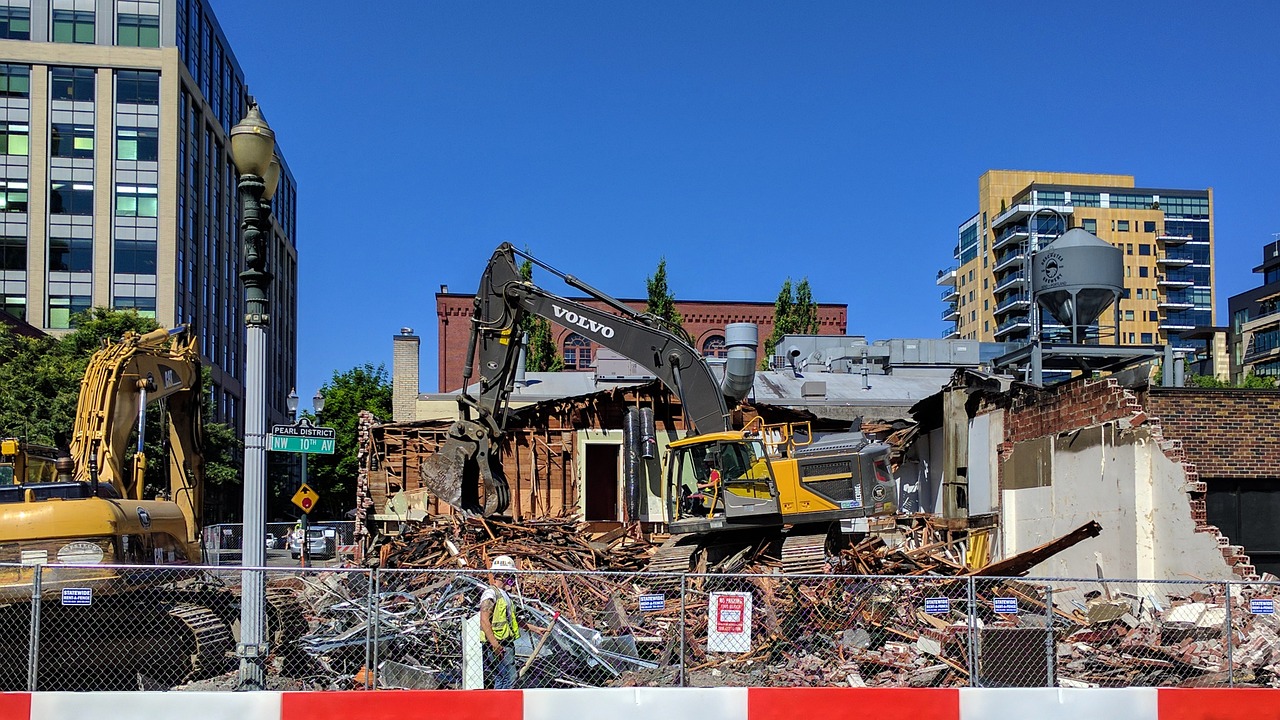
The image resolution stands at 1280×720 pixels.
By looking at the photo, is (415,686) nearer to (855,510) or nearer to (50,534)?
(50,534)

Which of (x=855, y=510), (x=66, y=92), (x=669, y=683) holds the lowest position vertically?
(x=669, y=683)

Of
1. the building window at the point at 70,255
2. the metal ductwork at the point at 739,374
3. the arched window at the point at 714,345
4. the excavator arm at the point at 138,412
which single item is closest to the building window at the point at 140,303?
the building window at the point at 70,255

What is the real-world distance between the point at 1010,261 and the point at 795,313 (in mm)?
41898

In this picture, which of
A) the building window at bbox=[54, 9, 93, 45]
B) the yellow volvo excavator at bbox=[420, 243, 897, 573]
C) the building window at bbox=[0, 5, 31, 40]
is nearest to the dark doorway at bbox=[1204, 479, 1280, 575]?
the yellow volvo excavator at bbox=[420, 243, 897, 573]

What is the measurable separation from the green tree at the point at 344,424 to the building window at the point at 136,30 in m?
20.7

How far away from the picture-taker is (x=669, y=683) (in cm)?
1256

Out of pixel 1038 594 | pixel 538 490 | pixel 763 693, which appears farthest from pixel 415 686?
pixel 538 490

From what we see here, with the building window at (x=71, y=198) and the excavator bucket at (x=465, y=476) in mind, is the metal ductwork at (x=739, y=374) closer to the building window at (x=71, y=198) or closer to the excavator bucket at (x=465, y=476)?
the excavator bucket at (x=465, y=476)

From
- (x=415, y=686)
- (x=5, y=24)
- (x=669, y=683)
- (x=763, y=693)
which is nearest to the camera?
(x=763, y=693)

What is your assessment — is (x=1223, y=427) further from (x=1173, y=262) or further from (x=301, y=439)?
(x=1173, y=262)

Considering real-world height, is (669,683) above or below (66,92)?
below

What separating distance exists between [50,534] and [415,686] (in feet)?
14.9

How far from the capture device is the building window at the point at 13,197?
62500mm

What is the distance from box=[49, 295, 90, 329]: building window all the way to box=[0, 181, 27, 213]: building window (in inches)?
199
